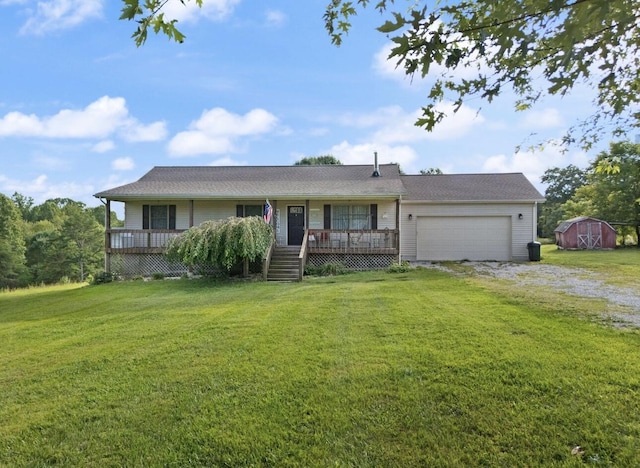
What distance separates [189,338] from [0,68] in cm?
1436

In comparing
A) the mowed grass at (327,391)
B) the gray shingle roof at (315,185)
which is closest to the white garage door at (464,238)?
the gray shingle roof at (315,185)

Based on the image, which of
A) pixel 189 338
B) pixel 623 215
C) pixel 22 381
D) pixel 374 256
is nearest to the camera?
pixel 22 381

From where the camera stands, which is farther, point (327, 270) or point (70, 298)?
point (327, 270)

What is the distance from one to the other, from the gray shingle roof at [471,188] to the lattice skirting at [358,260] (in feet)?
11.1

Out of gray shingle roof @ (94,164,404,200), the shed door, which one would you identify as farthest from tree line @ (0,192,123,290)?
the shed door

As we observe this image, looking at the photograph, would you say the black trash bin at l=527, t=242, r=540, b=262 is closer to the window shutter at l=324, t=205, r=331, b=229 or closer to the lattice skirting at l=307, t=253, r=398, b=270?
the lattice skirting at l=307, t=253, r=398, b=270

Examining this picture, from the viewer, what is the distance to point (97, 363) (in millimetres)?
4148

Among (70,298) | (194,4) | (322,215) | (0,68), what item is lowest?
(70,298)

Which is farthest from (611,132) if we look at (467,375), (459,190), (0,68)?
(0,68)

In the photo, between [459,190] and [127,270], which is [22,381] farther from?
[459,190]

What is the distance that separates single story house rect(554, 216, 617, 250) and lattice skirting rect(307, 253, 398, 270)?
18790mm

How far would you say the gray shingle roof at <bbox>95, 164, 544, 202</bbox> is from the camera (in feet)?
47.7

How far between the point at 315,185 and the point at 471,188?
7792 mm

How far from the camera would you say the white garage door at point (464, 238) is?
16484 mm
